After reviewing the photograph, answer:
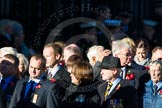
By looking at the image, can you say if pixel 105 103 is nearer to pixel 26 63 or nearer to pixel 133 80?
pixel 133 80

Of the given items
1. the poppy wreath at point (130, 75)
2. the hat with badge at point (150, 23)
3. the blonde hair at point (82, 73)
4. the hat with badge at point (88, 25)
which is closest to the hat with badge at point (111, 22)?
the hat with badge at point (88, 25)

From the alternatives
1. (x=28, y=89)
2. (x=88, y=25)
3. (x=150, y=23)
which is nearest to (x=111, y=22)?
(x=88, y=25)

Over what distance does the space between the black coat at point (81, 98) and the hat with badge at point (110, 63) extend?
735 millimetres

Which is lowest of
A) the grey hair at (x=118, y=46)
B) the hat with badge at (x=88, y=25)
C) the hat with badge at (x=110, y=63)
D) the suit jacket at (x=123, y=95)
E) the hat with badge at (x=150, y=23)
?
the suit jacket at (x=123, y=95)

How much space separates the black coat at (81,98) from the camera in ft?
37.1

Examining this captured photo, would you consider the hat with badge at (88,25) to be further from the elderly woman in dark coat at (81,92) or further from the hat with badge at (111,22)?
the elderly woman in dark coat at (81,92)

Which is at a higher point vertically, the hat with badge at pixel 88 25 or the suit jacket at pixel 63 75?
the hat with badge at pixel 88 25

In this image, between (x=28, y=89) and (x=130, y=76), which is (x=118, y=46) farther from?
(x=28, y=89)

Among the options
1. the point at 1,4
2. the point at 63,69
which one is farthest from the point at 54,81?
the point at 1,4

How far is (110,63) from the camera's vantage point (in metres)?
12.2

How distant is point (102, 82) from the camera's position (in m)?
12.2

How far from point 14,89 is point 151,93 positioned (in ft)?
6.25

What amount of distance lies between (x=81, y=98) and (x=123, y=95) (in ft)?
2.95

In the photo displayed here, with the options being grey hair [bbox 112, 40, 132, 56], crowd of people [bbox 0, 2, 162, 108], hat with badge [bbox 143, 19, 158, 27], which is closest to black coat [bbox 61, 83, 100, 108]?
crowd of people [bbox 0, 2, 162, 108]
